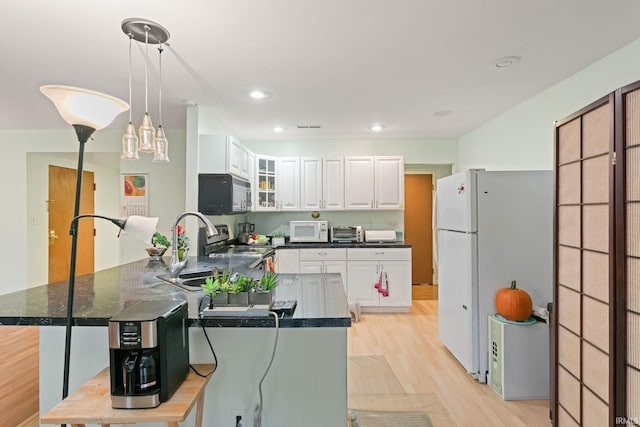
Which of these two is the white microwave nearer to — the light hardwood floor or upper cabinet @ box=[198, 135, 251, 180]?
the light hardwood floor

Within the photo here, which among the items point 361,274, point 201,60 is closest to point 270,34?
point 201,60

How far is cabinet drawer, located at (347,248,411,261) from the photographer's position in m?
4.58

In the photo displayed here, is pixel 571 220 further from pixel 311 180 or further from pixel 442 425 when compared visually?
pixel 311 180

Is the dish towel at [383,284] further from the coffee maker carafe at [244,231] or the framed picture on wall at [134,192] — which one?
the framed picture on wall at [134,192]

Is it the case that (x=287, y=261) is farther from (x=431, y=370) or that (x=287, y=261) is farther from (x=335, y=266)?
(x=431, y=370)

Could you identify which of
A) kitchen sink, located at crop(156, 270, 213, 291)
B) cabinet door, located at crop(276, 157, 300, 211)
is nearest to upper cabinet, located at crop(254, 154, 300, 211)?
cabinet door, located at crop(276, 157, 300, 211)

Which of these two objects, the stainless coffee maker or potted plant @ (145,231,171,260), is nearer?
the stainless coffee maker

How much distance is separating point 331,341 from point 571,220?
1.42 meters

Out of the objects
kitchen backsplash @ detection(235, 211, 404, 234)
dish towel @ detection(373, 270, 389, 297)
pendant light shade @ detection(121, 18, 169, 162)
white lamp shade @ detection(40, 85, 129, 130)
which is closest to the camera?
white lamp shade @ detection(40, 85, 129, 130)

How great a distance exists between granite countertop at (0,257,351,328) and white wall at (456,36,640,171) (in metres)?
2.26

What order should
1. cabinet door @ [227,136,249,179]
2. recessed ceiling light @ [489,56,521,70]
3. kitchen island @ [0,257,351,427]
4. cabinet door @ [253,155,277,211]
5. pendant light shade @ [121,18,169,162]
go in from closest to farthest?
kitchen island @ [0,257,351,427]
pendant light shade @ [121,18,169,162]
recessed ceiling light @ [489,56,521,70]
cabinet door @ [227,136,249,179]
cabinet door @ [253,155,277,211]

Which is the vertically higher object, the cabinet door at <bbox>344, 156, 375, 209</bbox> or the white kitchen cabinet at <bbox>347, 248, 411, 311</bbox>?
the cabinet door at <bbox>344, 156, 375, 209</bbox>

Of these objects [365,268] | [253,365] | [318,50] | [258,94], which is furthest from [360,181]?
[253,365]

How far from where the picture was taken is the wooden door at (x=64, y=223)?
5.02m
